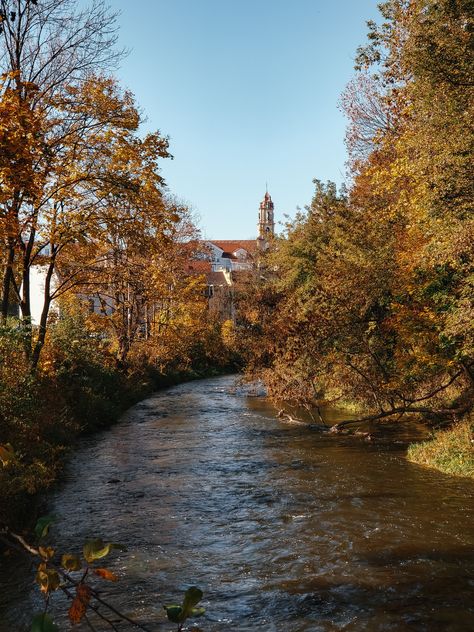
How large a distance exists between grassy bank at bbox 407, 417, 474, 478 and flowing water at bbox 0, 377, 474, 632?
1.54ft

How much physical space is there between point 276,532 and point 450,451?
638cm

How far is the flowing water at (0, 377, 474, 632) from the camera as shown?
7129mm

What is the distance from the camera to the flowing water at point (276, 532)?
7129mm

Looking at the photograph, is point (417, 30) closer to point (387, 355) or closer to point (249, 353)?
point (387, 355)

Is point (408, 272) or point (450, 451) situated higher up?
point (408, 272)

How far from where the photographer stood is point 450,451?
1402 cm

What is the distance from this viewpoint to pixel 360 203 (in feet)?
95.7

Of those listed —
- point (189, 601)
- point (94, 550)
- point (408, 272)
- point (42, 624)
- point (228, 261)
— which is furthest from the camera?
point (228, 261)

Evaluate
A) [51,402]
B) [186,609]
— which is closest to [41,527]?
[186,609]

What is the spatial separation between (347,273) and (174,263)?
19.8 m

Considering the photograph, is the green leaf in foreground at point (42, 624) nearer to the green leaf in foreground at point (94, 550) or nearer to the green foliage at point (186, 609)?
the green leaf in foreground at point (94, 550)

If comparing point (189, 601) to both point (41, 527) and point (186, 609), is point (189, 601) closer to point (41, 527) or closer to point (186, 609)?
point (186, 609)

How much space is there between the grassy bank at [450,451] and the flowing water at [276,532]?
1.54 ft

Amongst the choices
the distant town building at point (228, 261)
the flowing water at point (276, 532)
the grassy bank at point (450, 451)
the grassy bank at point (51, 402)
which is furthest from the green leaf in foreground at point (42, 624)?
the distant town building at point (228, 261)
